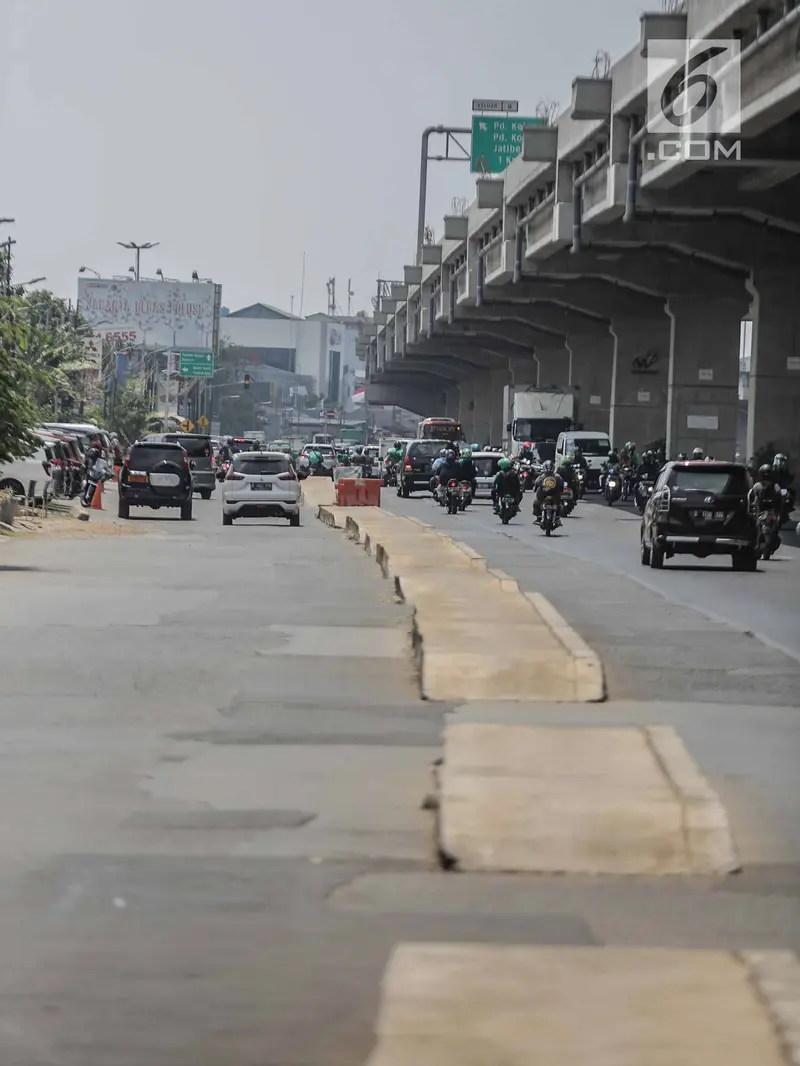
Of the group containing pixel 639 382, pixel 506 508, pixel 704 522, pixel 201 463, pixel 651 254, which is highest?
pixel 651 254

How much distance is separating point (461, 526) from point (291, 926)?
126 feet

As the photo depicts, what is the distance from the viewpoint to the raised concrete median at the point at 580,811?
25.0 feet

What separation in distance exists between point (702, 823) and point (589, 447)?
6358 centimetres

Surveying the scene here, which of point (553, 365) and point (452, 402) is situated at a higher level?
point (553, 365)

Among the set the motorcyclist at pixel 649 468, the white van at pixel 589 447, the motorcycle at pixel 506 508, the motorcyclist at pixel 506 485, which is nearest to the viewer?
the motorcycle at pixel 506 508

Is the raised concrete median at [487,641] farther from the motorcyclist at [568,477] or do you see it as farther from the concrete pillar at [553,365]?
the concrete pillar at [553,365]

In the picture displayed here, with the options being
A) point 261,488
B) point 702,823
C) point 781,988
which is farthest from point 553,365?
point 781,988

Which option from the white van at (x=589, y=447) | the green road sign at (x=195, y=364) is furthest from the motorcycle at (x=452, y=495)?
the green road sign at (x=195, y=364)

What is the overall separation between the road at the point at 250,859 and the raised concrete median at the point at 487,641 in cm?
32

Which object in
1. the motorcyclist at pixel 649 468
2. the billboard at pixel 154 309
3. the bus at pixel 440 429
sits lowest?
the motorcyclist at pixel 649 468

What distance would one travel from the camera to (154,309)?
166 metres

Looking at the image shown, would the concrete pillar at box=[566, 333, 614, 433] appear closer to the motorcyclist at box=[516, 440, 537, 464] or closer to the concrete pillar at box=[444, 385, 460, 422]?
the motorcyclist at box=[516, 440, 537, 464]

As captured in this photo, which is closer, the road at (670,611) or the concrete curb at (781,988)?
the concrete curb at (781,988)

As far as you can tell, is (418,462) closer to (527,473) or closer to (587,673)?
(527,473)
